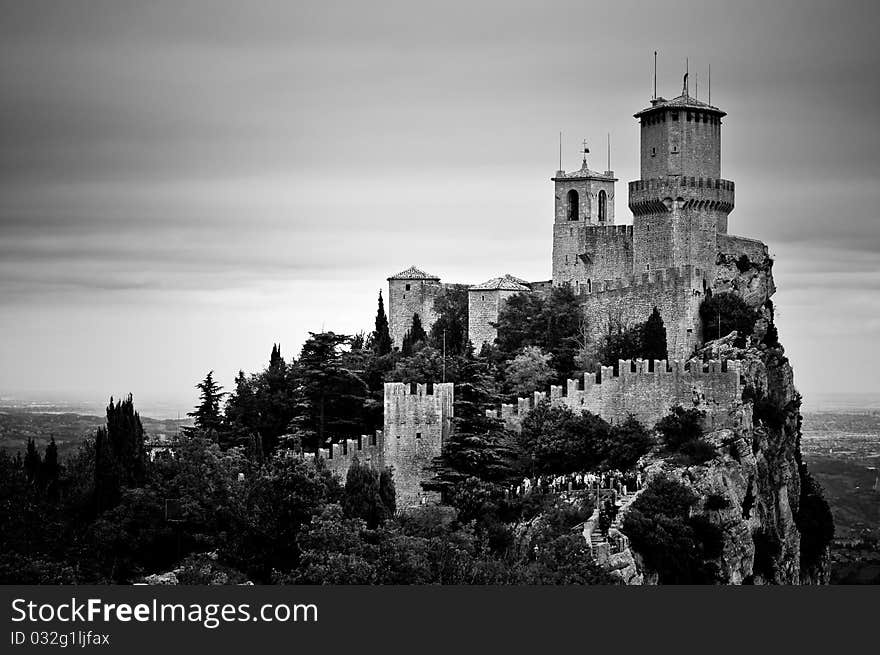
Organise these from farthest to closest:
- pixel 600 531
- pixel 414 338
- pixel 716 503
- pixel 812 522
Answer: pixel 414 338 < pixel 812 522 < pixel 716 503 < pixel 600 531

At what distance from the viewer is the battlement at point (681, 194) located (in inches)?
→ 2486

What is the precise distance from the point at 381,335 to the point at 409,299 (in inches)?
75.7

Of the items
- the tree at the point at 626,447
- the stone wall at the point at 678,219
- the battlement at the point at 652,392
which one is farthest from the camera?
the stone wall at the point at 678,219

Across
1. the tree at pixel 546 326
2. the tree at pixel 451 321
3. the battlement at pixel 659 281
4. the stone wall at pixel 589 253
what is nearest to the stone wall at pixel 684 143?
the stone wall at pixel 589 253

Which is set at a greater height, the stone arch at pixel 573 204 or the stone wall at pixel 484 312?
the stone arch at pixel 573 204

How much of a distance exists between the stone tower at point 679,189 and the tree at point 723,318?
7.04 feet

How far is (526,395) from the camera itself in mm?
58719

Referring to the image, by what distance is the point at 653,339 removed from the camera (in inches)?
2324

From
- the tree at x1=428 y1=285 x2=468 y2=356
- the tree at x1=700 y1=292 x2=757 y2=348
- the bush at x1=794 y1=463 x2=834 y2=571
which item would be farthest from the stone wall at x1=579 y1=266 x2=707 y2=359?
the bush at x1=794 y1=463 x2=834 y2=571

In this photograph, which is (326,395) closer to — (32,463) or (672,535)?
(32,463)

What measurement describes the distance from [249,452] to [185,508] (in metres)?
8.46

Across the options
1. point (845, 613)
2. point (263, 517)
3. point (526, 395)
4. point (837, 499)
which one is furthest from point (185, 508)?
point (837, 499)

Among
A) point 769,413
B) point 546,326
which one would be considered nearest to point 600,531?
point 769,413

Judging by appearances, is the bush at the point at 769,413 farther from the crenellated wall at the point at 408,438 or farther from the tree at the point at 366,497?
the tree at the point at 366,497
